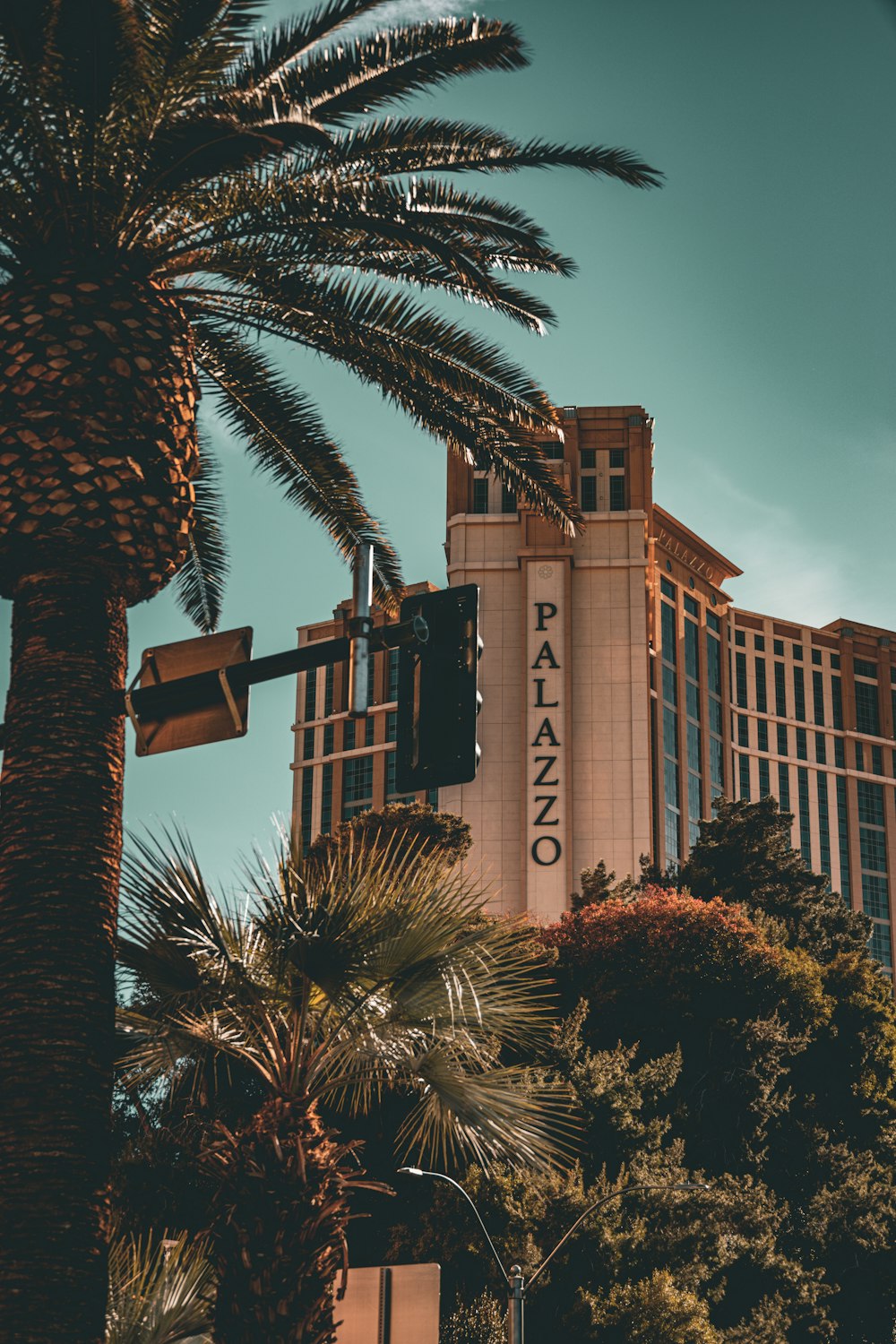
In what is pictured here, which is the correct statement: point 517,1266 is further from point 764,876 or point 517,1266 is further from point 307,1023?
point 764,876

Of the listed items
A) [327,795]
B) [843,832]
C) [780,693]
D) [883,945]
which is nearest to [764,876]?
[883,945]

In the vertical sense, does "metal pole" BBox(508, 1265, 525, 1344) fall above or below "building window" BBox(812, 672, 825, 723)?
below

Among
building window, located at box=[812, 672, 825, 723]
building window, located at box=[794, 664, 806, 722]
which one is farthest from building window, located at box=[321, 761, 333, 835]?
building window, located at box=[812, 672, 825, 723]

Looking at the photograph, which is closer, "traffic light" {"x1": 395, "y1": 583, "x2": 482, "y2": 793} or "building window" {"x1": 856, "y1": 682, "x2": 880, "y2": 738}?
"traffic light" {"x1": 395, "y1": 583, "x2": 482, "y2": 793}

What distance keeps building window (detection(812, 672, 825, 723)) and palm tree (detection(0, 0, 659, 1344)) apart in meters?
122

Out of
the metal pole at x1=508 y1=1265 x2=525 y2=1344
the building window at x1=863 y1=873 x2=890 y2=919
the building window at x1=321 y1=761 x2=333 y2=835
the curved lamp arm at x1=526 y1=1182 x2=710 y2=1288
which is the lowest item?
the metal pole at x1=508 y1=1265 x2=525 y2=1344

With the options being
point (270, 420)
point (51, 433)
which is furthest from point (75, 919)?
point (270, 420)

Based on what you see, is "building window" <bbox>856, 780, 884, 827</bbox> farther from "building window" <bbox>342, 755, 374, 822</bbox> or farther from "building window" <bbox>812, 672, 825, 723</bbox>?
"building window" <bbox>342, 755, 374, 822</bbox>

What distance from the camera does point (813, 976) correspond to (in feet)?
123

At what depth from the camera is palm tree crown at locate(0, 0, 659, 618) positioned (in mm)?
9781

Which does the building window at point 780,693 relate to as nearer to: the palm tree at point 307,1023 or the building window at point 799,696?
the building window at point 799,696

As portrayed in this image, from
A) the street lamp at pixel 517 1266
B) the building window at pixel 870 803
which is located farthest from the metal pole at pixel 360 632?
the building window at pixel 870 803

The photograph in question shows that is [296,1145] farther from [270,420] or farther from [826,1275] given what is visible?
[826,1275]

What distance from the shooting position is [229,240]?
37.0ft
